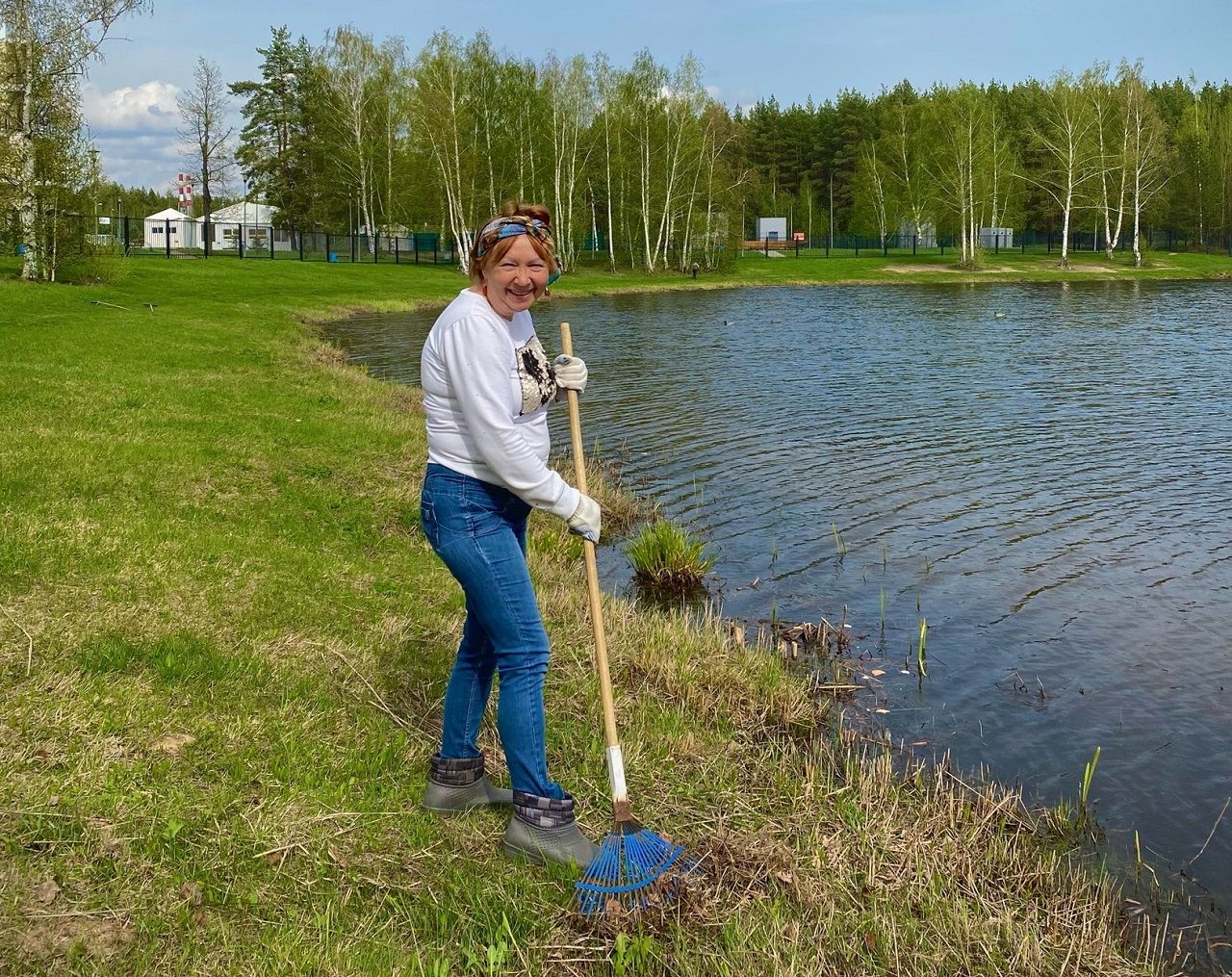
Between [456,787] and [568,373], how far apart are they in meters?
1.89

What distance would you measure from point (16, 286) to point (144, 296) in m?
5.20

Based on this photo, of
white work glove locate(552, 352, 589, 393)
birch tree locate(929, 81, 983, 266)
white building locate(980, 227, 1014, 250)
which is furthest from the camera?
white building locate(980, 227, 1014, 250)

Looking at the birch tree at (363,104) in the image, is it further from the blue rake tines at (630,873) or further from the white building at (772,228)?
the blue rake tines at (630,873)

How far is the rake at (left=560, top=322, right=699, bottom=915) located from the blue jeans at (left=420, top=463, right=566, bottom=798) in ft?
0.84

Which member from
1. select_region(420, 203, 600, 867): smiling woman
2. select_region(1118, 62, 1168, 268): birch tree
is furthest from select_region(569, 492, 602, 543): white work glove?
select_region(1118, 62, 1168, 268): birch tree

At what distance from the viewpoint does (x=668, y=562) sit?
32.9 feet

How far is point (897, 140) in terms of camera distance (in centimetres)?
8731

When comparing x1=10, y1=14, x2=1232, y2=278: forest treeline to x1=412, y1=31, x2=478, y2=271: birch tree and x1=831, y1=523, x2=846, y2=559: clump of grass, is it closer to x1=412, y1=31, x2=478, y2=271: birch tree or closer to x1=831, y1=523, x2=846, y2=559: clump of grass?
x1=412, y1=31, x2=478, y2=271: birch tree

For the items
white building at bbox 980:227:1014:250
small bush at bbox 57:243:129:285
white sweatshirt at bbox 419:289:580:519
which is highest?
white building at bbox 980:227:1014:250

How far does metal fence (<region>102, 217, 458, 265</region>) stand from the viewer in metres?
70.2

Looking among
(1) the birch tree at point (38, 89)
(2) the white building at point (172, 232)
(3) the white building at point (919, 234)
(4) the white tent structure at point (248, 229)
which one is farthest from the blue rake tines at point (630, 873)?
(3) the white building at point (919, 234)

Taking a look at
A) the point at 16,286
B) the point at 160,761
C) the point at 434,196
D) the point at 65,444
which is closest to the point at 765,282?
the point at 434,196

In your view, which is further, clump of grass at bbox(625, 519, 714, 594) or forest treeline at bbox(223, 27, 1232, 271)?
forest treeline at bbox(223, 27, 1232, 271)

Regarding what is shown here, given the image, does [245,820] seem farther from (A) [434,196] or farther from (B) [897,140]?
(B) [897,140]
